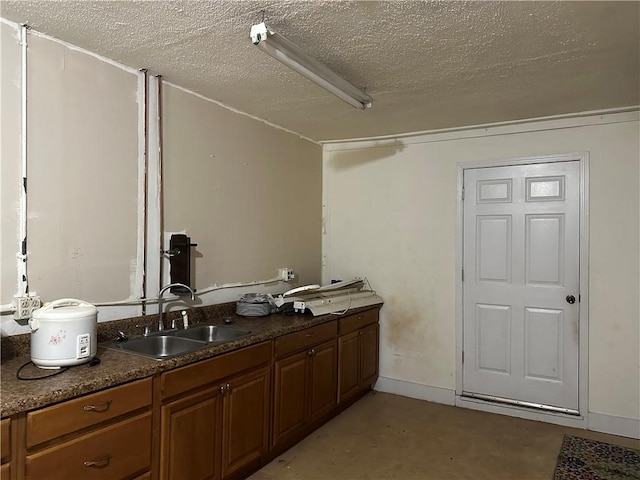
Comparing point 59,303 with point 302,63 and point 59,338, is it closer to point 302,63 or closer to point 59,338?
point 59,338

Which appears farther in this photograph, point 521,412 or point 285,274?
point 285,274

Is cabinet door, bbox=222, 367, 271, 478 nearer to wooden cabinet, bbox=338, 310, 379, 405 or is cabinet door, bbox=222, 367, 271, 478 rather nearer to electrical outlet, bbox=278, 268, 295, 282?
wooden cabinet, bbox=338, 310, 379, 405

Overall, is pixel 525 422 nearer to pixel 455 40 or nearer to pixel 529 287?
pixel 529 287

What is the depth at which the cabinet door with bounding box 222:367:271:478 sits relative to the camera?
8.19 feet

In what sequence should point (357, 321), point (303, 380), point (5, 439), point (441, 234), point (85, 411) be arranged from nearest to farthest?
point (5, 439) → point (85, 411) → point (303, 380) → point (357, 321) → point (441, 234)

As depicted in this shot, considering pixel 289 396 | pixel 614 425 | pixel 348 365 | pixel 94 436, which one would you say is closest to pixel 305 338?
pixel 289 396

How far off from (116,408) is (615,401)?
356 centimetres

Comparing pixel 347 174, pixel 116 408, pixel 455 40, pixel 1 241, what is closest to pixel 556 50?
pixel 455 40

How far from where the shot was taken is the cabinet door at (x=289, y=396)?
9.53ft

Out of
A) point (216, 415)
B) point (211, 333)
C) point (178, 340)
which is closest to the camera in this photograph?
point (216, 415)

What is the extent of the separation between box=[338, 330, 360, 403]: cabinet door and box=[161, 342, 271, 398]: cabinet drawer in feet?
3.44

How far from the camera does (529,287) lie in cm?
381

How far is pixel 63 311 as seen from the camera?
6.41 ft

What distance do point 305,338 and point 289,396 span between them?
1.31 ft
